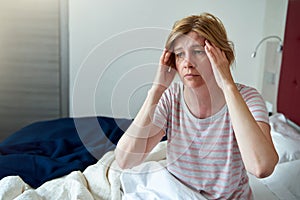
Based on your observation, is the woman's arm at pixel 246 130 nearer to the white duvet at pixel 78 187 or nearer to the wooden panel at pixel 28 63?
the white duvet at pixel 78 187

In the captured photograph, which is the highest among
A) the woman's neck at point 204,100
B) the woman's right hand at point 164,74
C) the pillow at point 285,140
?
the woman's right hand at point 164,74

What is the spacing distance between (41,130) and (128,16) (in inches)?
46.2

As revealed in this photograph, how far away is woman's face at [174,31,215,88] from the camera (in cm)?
88

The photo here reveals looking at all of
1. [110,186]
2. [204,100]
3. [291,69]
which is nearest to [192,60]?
[204,100]

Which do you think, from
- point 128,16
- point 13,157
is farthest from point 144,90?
point 128,16

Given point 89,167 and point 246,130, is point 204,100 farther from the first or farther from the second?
point 89,167

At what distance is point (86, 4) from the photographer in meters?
2.51

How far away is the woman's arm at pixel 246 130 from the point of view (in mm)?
782

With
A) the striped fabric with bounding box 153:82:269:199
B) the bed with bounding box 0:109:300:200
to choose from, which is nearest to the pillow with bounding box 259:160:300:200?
the bed with bounding box 0:109:300:200

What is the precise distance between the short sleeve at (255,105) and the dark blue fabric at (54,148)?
1.43 ft

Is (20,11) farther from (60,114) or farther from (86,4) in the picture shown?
(60,114)

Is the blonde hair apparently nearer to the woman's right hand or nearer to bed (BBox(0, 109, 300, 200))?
the woman's right hand

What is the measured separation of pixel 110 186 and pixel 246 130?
54cm

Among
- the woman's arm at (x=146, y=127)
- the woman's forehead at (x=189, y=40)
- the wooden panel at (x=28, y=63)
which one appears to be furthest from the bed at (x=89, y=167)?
the wooden panel at (x=28, y=63)
